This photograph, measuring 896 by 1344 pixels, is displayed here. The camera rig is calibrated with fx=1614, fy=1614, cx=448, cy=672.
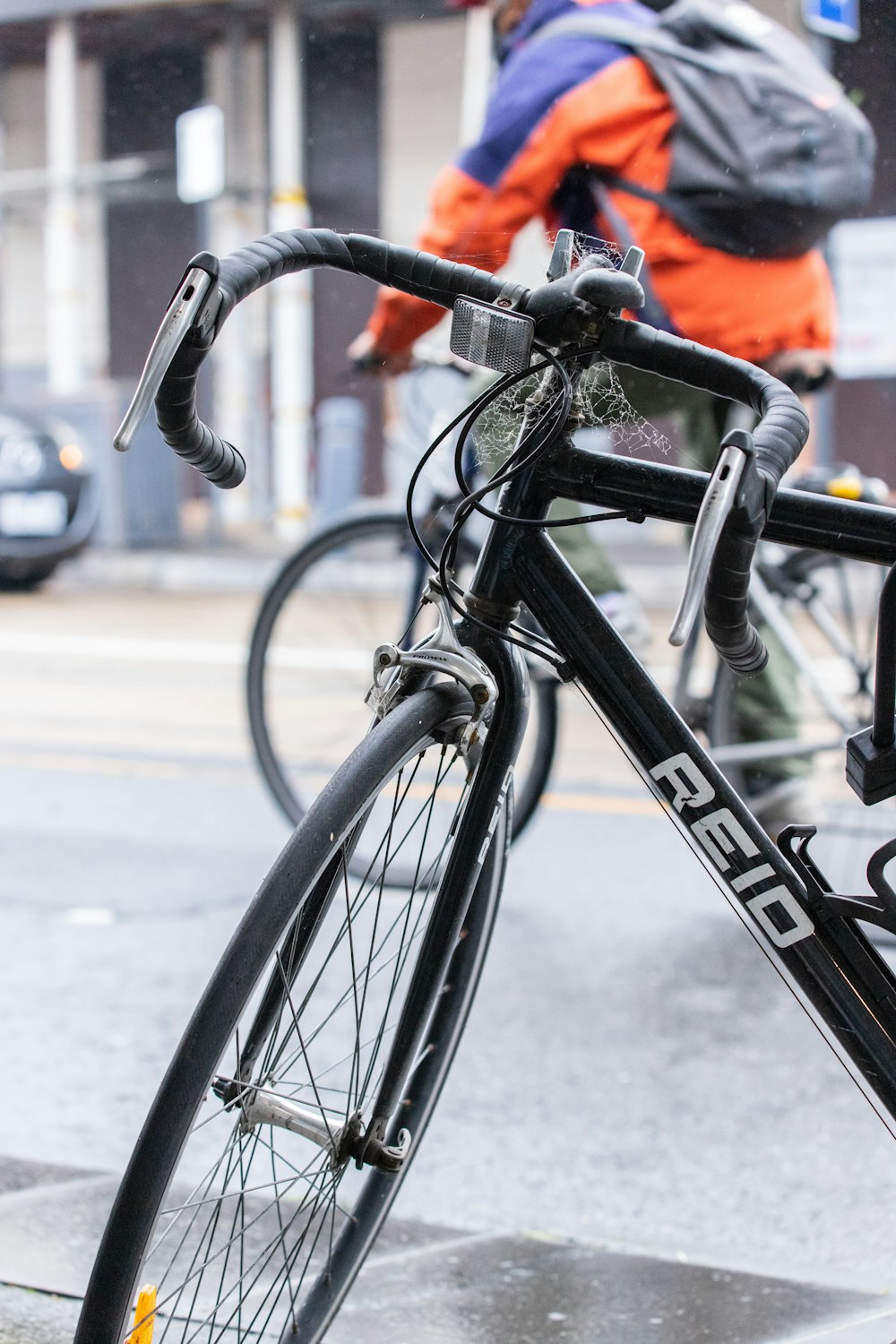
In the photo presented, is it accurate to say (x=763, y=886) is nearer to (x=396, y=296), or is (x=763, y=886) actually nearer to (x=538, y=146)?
(x=538, y=146)

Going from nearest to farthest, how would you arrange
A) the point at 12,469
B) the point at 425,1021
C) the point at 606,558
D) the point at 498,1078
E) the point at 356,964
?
the point at 425,1021
the point at 356,964
the point at 498,1078
the point at 606,558
the point at 12,469

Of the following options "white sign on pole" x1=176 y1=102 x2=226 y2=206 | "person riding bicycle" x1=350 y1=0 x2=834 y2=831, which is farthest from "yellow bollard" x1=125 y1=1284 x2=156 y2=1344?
"white sign on pole" x1=176 y1=102 x2=226 y2=206

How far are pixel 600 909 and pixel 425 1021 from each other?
86.4 inches

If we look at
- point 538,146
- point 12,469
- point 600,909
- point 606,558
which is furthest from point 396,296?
point 12,469

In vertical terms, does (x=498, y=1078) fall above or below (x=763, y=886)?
below

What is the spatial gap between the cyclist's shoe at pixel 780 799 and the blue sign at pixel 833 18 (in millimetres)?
1579

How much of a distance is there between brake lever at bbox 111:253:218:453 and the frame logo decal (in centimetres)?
58

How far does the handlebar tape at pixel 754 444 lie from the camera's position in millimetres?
1245

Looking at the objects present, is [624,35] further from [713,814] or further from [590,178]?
[713,814]

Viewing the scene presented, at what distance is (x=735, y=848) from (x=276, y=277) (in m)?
0.69

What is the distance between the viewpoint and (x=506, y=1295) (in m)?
1.99

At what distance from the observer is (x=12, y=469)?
10922 mm

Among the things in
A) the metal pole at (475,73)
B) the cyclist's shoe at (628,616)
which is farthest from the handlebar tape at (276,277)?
the metal pole at (475,73)

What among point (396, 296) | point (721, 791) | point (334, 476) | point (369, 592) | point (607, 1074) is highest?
point (396, 296)
